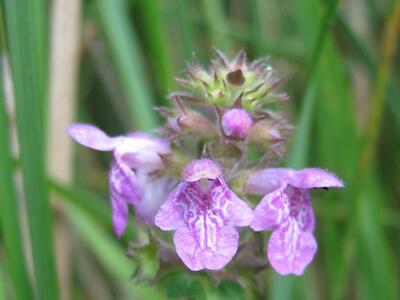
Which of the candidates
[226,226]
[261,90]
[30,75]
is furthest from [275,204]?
[30,75]

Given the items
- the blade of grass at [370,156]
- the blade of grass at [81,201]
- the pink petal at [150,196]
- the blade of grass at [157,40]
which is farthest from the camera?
the blade of grass at [157,40]

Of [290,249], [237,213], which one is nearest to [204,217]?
[237,213]

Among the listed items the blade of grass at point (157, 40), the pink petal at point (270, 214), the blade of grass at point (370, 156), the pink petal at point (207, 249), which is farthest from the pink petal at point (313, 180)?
the blade of grass at point (157, 40)

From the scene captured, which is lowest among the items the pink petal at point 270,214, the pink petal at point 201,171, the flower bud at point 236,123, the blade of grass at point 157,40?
the pink petal at point 270,214

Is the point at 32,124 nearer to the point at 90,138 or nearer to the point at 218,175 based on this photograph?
the point at 90,138

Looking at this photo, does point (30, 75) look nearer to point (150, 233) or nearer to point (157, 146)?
point (157, 146)

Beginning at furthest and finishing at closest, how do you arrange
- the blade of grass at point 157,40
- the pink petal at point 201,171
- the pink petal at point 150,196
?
the blade of grass at point 157,40 < the pink petal at point 150,196 < the pink petal at point 201,171

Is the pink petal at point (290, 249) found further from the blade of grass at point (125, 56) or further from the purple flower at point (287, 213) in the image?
the blade of grass at point (125, 56)
